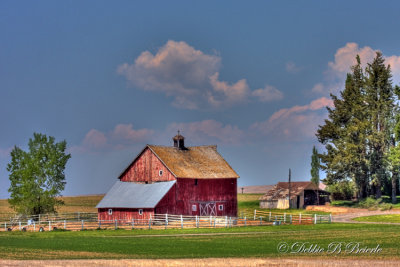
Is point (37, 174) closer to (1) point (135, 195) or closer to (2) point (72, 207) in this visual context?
(1) point (135, 195)

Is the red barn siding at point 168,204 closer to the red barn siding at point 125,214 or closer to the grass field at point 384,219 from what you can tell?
the red barn siding at point 125,214

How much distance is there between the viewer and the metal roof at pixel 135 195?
64.8 m

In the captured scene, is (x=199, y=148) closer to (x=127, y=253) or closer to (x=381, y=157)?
(x=381, y=157)

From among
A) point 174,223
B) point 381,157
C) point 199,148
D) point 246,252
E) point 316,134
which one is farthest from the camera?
point 316,134

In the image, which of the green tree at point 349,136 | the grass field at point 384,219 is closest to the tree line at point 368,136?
the green tree at point 349,136

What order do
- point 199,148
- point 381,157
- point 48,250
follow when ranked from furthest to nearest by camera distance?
point 381,157, point 199,148, point 48,250

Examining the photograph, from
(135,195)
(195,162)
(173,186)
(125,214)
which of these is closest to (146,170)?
(135,195)

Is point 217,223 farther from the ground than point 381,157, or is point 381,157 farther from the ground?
point 381,157

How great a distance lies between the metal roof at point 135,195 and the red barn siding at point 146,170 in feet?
2.63

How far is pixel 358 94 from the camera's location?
294 feet

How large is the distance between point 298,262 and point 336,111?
69.7 metres

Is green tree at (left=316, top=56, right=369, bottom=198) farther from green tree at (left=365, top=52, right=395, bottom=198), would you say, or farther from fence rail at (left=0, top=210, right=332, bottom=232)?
fence rail at (left=0, top=210, right=332, bottom=232)

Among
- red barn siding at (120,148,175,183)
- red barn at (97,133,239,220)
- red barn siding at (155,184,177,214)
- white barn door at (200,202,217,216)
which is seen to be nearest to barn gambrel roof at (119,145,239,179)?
red barn at (97,133,239,220)

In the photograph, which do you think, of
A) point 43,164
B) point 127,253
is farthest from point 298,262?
point 43,164
